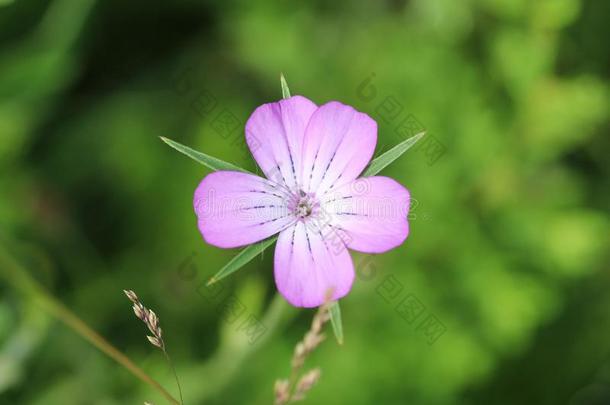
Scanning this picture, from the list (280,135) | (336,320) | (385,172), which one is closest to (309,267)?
(336,320)

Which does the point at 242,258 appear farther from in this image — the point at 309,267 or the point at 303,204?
the point at 303,204

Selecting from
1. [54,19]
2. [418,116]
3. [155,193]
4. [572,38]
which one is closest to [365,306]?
[418,116]

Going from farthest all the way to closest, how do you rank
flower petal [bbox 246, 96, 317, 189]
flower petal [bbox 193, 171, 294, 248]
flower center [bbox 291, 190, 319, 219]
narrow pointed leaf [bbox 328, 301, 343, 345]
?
flower center [bbox 291, 190, 319, 219] < flower petal [bbox 246, 96, 317, 189] < flower petal [bbox 193, 171, 294, 248] < narrow pointed leaf [bbox 328, 301, 343, 345]

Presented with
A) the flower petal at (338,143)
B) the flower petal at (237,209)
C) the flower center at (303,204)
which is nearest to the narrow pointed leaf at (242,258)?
the flower petal at (237,209)

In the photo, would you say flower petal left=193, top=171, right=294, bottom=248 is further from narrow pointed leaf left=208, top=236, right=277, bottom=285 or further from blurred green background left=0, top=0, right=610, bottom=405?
blurred green background left=0, top=0, right=610, bottom=405

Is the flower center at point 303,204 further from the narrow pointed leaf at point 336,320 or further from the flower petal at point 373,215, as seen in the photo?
the narrow pointed leaf at point 336,320

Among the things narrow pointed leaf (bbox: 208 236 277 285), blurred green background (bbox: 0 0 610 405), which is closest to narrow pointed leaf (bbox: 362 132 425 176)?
narrow pointed leaf (bbox: 208 236 277 285)

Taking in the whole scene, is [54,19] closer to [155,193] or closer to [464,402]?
[155,193]
